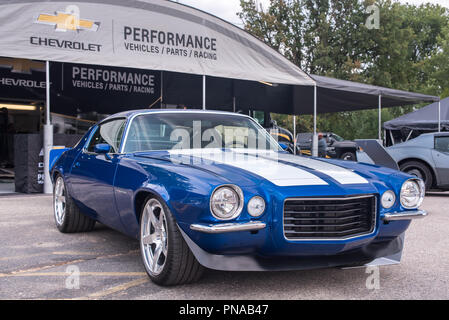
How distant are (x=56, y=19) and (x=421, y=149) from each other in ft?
27.6

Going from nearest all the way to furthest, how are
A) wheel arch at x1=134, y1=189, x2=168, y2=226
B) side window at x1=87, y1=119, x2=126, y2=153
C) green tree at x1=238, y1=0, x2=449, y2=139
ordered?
wheel arch at x1=134, y1=189, x2=168, y2=226 → side window at x1=87, y1=119, x2=126, y2=153 → green tree at x1=238, y1=0, x2=449, y2=139

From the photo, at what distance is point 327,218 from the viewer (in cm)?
324

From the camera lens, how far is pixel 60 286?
11.6 feet

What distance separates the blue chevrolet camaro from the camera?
3068mm

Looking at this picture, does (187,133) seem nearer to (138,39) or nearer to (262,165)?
(262,165)

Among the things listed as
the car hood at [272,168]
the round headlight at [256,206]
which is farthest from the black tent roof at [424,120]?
the round headlight at [256,206]

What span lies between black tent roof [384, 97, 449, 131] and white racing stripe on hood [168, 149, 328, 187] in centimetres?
1503

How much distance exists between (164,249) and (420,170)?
8.82 metres

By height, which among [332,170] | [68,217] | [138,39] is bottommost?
[68,217]

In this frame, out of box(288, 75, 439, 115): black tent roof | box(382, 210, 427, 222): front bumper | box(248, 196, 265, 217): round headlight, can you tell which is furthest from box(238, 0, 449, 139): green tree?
box(248, 196, 265, 217): round headlight

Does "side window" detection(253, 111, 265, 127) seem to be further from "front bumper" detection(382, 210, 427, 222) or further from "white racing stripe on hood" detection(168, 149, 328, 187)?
"front bumper" detection(382, 210, 427, 222)

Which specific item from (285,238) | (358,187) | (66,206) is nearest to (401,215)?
(358,187)

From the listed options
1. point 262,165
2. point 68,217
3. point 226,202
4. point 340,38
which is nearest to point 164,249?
point 226,202

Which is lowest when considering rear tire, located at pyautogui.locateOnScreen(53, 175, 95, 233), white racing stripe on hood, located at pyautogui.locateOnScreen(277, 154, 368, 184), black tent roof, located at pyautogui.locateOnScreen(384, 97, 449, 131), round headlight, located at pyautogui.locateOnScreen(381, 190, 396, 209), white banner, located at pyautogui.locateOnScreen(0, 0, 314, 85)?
rear tire, located at pyautogui.locateOnScreen(53, 175, 95, 233)
